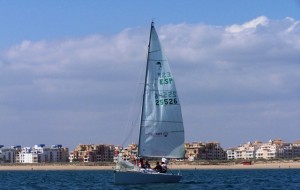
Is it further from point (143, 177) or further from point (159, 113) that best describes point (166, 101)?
point (143, 177)

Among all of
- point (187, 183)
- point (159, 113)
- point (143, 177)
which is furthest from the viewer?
point (187, 183)

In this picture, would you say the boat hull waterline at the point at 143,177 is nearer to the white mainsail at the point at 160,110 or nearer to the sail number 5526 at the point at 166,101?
the white mainsail at the point at 160,110

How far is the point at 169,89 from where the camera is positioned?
6656 cm

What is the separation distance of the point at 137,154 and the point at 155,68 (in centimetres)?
758

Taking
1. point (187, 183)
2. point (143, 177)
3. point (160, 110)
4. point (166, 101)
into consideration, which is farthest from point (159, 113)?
point (187, 183)

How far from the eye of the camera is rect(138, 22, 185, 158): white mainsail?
6569 cm

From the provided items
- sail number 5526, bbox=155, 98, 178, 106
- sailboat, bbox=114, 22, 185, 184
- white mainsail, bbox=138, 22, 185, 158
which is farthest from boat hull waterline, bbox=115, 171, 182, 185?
sail number 5526, bbox=155, 98, 178, 106

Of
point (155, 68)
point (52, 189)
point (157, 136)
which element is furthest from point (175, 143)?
point (52, 189)

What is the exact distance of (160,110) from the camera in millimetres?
66188

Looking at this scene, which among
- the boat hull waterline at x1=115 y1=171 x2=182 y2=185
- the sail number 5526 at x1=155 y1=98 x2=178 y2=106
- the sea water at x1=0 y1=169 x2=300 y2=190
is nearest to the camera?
the boat hull waterline at x1=115 y1=171 x2=182 y2=185

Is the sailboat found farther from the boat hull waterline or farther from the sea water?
the sea water

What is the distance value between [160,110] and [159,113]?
0.27 metres

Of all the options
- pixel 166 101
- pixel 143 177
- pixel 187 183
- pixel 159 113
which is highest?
pixel 166 101

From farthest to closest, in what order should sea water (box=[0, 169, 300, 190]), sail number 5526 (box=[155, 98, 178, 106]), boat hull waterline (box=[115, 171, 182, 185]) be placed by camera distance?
sail number 5526 (box=[155, 98, 178, 106]), sea water (box=[0, 169, 300, 190]), boat hull waterline (box=[115, 171, 182, 185])
